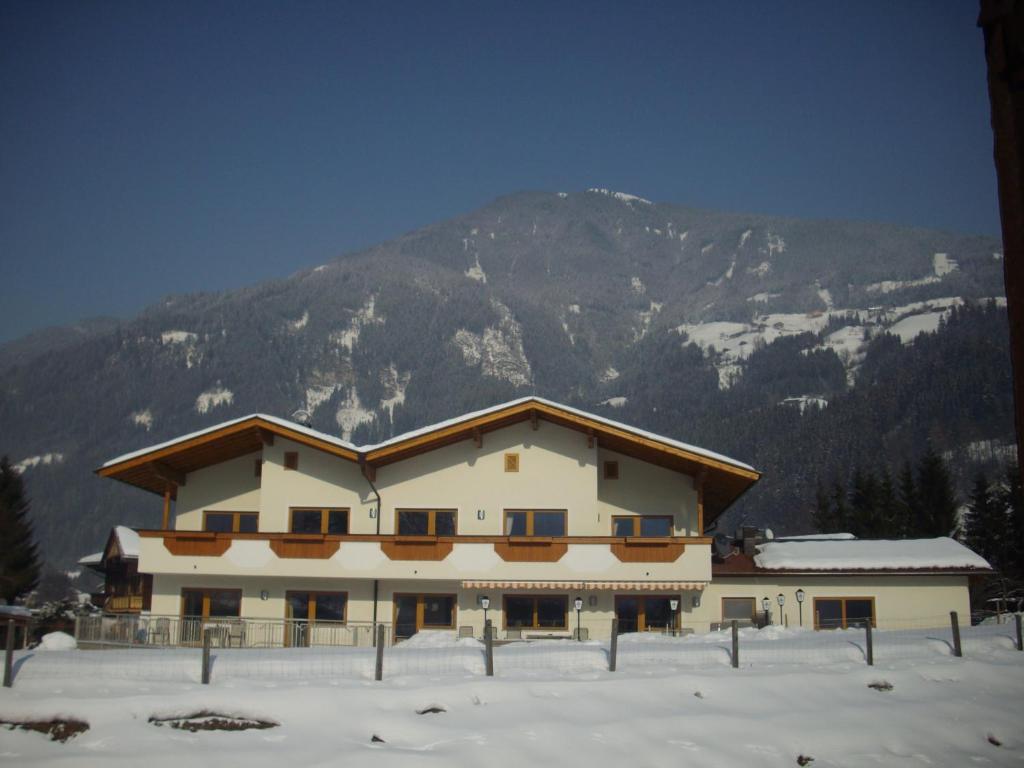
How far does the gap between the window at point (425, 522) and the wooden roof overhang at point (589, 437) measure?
1.67m

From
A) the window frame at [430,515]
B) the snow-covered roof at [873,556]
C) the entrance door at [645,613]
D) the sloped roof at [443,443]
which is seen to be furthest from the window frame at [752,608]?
the window frame at [430,515]

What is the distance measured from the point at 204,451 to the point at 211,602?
455cm

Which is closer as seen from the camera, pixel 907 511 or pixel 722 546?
pixel 722 546

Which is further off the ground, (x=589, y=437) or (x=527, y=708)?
(x=589, y=437)

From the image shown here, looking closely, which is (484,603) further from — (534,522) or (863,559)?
(863,559)

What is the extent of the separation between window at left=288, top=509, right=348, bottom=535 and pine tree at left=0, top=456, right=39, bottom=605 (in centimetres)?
4632

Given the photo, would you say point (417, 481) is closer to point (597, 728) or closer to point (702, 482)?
point (702, 482)

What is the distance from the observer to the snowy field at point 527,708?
56.9 feet

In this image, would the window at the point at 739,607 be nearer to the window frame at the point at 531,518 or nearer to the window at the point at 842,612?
the window at the point at 842,612

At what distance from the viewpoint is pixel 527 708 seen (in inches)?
764

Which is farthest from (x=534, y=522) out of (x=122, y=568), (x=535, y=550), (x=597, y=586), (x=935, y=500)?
(x=935, y=500)

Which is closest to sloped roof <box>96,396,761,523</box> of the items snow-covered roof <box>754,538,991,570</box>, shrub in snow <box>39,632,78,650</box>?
snow-covered roof <box>754,538,991,570</box>

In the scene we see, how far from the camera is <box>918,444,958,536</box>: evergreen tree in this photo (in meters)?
74.3

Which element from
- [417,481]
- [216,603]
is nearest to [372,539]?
[417,481]
